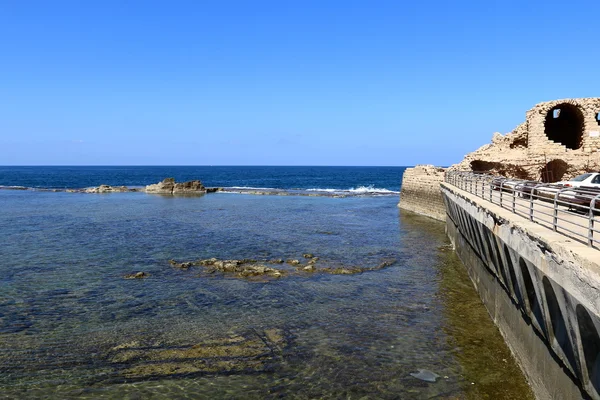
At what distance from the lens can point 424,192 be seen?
120 ft

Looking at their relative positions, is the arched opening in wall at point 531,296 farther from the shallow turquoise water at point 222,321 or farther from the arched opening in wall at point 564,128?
the arched opening in wall at point 564,128

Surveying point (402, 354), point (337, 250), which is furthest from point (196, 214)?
point (402, 354)

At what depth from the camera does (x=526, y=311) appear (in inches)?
347

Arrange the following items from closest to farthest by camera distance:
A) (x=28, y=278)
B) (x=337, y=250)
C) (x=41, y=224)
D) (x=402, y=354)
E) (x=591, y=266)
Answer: (x=591, y=266) → (x=402, y=354) → (x=28, y=278) → (x=337, y=250) → (x=41, y=224)

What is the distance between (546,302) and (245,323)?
7422 mm

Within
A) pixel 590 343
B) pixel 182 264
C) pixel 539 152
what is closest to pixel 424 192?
pixel 539 152

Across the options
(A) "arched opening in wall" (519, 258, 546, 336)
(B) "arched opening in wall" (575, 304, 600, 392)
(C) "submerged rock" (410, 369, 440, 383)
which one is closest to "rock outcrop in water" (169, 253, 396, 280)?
(C) "submerged rock" (410, 369, 440, 383)

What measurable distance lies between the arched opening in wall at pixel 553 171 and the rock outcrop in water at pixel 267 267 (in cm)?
1709

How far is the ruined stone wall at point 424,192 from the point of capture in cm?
3411

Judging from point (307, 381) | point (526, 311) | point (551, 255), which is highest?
point (551, 255)

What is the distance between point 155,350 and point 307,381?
3.68 metres

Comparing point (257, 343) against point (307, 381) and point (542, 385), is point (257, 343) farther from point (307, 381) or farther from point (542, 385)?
point (542, 385)

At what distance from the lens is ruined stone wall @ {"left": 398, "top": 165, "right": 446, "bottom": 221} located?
3411cm

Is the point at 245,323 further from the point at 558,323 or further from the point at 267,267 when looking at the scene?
the point at 558,323
